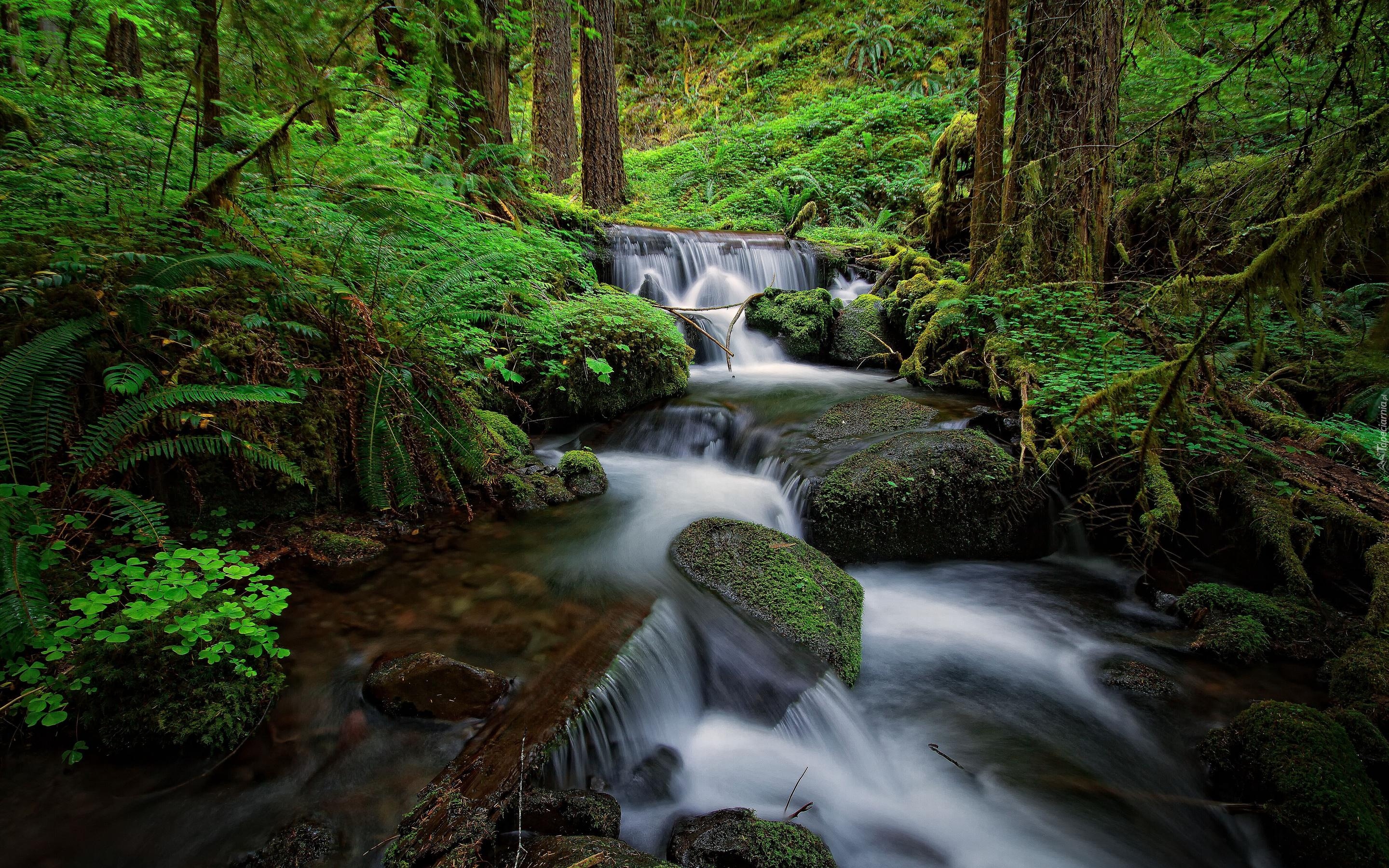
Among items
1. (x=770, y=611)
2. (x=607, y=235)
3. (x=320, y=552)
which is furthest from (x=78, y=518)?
(x=607, y=235)

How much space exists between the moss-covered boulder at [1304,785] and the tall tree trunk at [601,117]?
1056 cm

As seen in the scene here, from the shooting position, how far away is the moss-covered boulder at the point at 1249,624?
3.28 meters

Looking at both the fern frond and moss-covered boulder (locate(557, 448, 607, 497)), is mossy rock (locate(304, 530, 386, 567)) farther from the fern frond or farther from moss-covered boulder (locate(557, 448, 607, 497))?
moss-covered boulder (locate(557, 448, 607, 497))

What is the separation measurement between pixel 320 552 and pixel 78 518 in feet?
3.78

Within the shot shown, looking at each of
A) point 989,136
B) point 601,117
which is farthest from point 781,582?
point 601,117

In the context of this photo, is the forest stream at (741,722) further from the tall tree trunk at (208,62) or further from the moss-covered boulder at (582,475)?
the tall tree trunk at (208,62)

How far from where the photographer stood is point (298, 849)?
1.82m

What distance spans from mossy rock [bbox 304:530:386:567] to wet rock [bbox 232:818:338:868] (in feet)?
5.06

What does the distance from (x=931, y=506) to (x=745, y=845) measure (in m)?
2.92

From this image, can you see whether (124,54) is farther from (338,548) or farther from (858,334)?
(858,334)

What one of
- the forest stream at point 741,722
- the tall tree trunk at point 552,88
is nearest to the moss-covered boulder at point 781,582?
the forest stream at point 741,722

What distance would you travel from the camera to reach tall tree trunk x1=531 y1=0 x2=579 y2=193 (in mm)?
10758

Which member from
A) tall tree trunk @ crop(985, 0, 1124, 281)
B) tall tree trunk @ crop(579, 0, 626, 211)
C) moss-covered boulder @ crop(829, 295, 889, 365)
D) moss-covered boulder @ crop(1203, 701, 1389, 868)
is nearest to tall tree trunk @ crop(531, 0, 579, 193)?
tall tree trunk @ crop(579, 0, 626, 211)

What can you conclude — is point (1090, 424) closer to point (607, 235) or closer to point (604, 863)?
point (604, 863)
